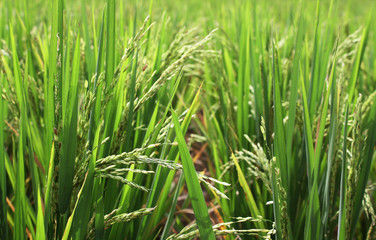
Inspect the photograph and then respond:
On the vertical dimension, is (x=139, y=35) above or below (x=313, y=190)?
above

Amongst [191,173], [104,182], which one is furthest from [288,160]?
[104,182]

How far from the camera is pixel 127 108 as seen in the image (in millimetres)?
858

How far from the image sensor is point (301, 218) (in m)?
1.04

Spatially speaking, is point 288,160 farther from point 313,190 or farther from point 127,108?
point 127,108

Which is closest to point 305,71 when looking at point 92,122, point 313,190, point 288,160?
point 288,160

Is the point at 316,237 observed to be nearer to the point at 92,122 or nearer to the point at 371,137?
the point at 371,137

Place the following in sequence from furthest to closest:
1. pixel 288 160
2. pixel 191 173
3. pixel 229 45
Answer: pixel 229 45
pixel 288 160
pixel 191 173

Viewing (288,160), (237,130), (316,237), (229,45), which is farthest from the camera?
(229,45)

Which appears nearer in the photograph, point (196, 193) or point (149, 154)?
point (196, 193)

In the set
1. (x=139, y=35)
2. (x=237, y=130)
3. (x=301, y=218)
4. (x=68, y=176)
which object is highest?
(x=139, y=35)

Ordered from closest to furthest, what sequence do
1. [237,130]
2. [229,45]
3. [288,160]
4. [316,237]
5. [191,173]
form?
[191,173]
[316,237]
[288,160]
[237,130]
[229,45]

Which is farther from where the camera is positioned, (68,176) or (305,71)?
(305,71)

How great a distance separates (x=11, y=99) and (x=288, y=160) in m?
0.69

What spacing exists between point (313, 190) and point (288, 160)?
0.17 metres
